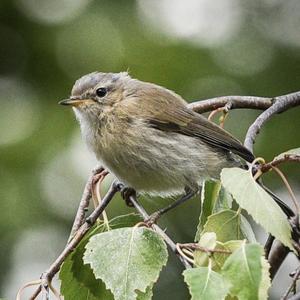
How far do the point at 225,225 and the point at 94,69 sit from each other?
4.78 meters

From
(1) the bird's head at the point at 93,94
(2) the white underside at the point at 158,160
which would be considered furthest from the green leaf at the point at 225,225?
(1) the bird's head at the point at 93,94

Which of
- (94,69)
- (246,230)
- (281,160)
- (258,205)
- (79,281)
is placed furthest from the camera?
(94,69)

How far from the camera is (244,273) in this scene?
253 centimetres

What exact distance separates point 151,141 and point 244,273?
1726mm

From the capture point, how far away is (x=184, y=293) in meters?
7.39

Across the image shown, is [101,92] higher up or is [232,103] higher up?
[101,92]

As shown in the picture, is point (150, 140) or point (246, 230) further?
point (150, 140)

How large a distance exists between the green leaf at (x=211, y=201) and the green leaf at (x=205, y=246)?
0.47 metres

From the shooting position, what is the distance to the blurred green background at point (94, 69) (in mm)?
7004

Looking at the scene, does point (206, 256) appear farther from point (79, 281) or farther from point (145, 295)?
point (79, 281)

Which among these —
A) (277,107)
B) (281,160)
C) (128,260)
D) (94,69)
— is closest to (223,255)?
(128,260)

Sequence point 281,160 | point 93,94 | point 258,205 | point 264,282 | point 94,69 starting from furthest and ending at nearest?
point 94,69
point 93,94
point 281,160
point 258,205
point 264,282

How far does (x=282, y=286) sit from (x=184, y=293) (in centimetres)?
75

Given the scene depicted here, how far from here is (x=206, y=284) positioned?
2.55 m
